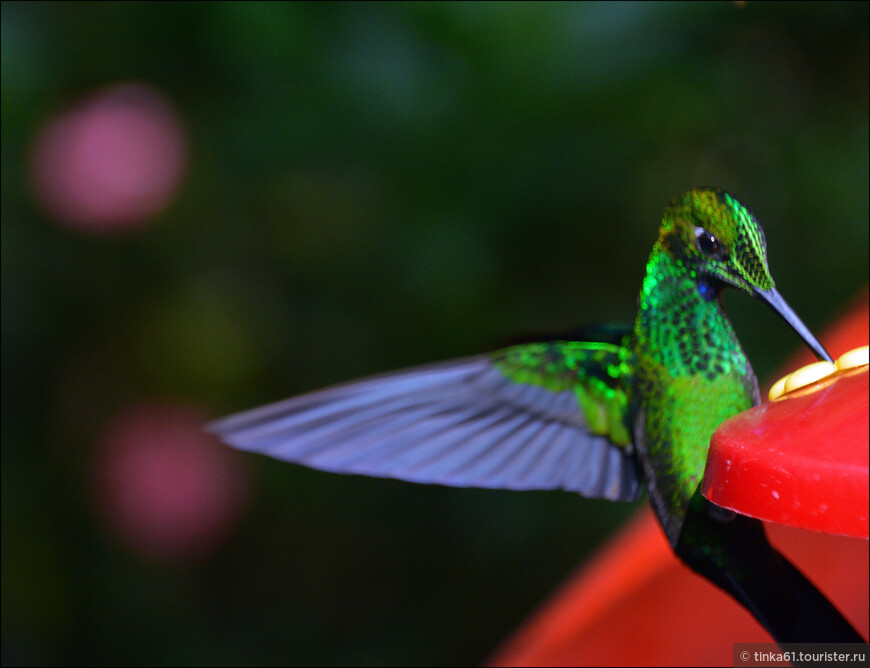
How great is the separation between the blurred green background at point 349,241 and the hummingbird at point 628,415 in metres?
0.49

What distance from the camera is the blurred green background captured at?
4.63 feet

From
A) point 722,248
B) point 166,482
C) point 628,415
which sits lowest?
point 166,482

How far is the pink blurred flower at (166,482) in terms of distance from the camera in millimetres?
1640

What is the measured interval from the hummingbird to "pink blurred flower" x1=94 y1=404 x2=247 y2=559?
0.91m

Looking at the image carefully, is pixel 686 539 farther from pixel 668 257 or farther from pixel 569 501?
pixel 569 501

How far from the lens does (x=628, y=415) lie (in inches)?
32.5

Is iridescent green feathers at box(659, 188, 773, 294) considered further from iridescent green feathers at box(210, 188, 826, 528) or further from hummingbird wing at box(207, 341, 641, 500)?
hummingbird wing at box(207, 341, 641, 500)

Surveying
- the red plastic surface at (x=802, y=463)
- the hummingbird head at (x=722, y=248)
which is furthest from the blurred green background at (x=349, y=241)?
the red plastic surface at (x=802, y=463)

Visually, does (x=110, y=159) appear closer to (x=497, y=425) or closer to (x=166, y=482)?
(x=166, y=482)

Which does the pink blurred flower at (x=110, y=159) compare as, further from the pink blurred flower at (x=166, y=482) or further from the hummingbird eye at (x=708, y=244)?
A: the hummingbird eye at (x=708, y=244)

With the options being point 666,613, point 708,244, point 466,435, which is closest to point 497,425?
point 466,435

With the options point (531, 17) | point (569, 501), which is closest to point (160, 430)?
point (569, 501)

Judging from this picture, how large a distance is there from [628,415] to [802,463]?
0.39 m

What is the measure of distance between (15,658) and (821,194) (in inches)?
67.2
